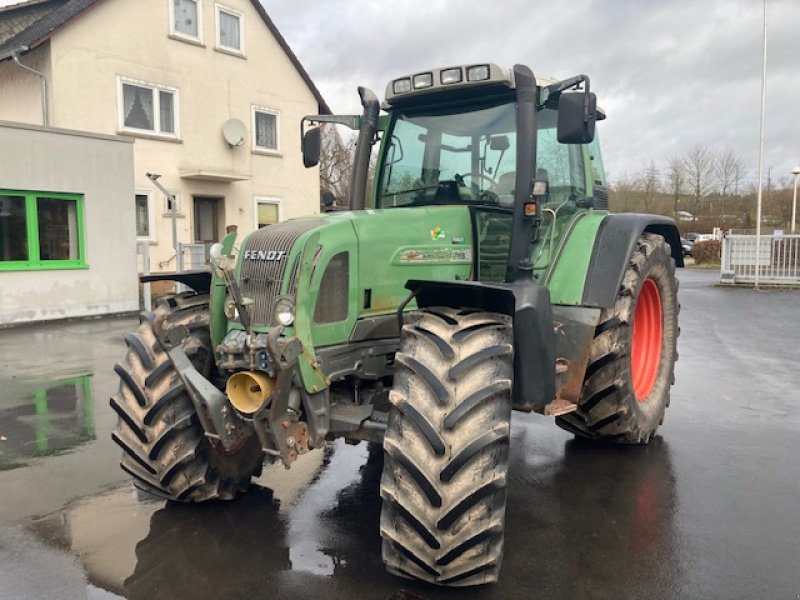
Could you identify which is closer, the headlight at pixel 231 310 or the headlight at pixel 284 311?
the headlight at pixel 284 311

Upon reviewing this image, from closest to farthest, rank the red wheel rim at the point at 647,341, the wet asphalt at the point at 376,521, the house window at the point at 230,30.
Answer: the wet asphalt at the point at 376,521 → the red wheel rim at the point at 647,341 → the house window at the point at 230,30

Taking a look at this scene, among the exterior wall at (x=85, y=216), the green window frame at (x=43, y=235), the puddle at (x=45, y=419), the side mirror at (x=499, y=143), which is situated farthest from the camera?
the green window frame at (x=43, y=235)

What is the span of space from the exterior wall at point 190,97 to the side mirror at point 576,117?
50.9 ft

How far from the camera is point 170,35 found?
18.6 m

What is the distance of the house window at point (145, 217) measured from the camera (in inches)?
723

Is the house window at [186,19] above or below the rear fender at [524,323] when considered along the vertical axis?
above

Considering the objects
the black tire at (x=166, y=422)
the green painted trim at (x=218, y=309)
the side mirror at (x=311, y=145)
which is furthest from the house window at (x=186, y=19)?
the green painted trim at (x=218, y=309)

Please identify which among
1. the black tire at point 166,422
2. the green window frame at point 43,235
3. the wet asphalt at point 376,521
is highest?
the green window frame at point 43,235

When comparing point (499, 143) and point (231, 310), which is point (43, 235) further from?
point (499, 143)

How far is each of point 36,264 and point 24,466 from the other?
27.9 feet

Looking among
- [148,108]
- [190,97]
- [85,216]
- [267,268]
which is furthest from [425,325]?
[190,97]

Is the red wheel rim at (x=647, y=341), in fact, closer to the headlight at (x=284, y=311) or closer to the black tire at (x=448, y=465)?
the black tire at (x=448, y=465)

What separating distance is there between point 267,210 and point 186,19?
5836 mm

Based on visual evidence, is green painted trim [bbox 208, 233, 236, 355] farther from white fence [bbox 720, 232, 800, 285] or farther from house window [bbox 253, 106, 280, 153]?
white fence [bbox 720, 232, 800, 285]
